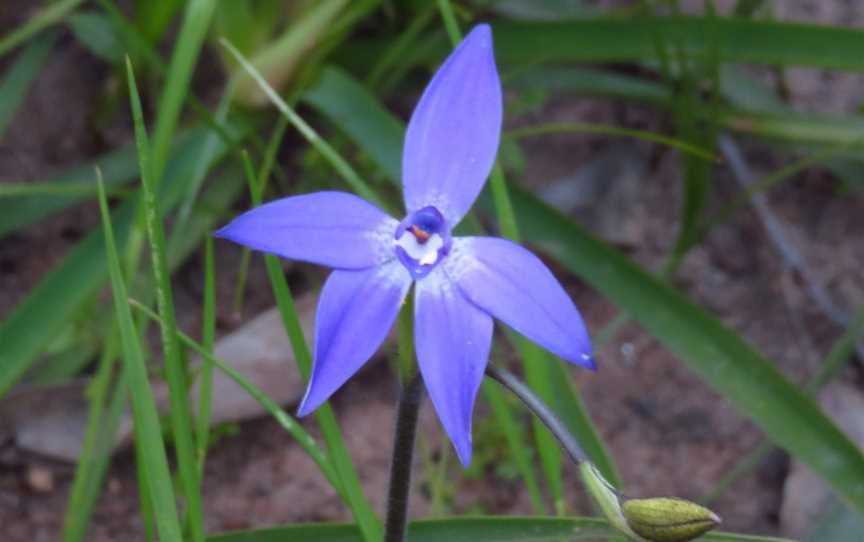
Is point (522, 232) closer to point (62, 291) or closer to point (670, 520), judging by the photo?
point (62, 291)

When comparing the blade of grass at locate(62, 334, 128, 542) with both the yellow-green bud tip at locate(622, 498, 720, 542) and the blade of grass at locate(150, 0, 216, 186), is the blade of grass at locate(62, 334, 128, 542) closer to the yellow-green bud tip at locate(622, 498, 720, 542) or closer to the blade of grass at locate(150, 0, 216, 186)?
the blade of grass at locate(150, 0, 216, 186)

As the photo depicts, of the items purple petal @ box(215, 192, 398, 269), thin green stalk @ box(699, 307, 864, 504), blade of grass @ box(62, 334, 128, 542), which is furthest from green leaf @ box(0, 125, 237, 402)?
thin green stalk @ box(699, 307, 864, 504)

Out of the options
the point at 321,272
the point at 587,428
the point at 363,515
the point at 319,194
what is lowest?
the point at 363,515

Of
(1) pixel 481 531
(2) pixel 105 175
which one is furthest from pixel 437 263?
(2) pixel 105 175

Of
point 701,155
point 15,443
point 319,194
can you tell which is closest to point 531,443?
point 701,155

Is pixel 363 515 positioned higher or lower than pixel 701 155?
lower

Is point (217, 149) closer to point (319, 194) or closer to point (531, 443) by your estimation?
point (531, 443)

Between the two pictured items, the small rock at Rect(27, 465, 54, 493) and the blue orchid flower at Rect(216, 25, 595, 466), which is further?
the small rock at Rect(27, 465, 54, 493)
